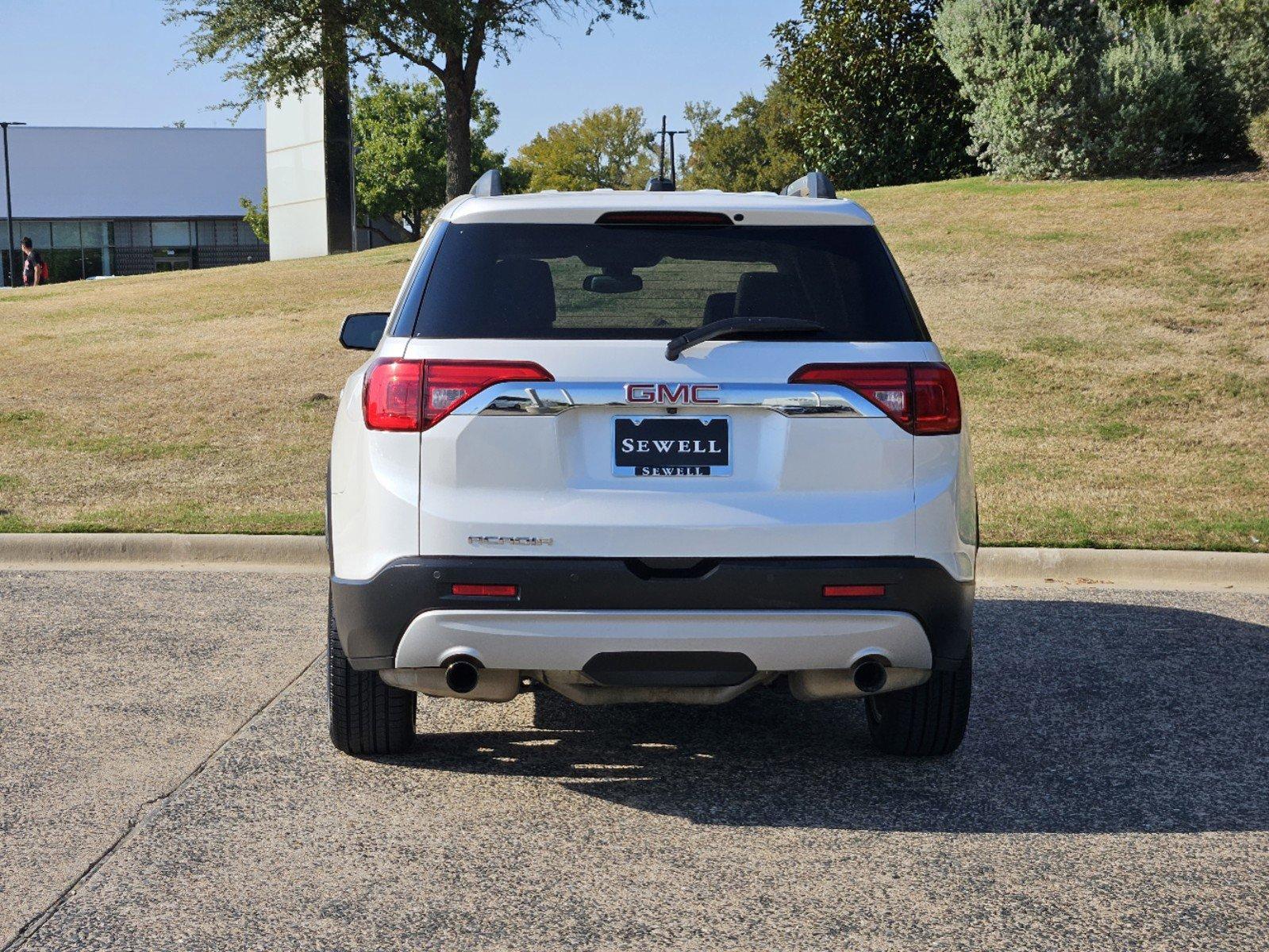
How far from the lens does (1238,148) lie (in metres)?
24.7

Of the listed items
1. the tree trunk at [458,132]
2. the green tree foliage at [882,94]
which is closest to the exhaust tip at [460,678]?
the tree trunk at [458,132]

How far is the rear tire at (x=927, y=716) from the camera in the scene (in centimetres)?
494

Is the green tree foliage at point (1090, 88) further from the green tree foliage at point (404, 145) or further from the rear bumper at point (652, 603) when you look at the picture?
the green tree foliage at point (404, 145)

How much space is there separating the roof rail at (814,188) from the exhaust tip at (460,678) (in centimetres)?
189

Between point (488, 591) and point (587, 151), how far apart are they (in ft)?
264

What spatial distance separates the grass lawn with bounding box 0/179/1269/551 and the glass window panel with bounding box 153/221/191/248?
50.5 meters

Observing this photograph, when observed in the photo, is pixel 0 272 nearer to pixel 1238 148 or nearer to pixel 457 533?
pixel 1238 148

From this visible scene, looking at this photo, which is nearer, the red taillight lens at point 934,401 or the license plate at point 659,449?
the license plate at point 659,449

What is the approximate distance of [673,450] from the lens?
169 inches

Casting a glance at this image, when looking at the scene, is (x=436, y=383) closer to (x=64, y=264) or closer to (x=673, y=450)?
→ (x=673, y=450)

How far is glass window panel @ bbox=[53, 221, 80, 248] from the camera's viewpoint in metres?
73.6

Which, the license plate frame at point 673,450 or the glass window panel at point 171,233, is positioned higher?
the glass window panel at point 171,233

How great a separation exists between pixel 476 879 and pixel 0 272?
74.3m

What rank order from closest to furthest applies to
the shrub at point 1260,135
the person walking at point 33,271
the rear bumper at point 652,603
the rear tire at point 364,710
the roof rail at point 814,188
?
the rear bumper at point 652,603
the rear tire at point 364,710
the roof rail at point 814,188
the shrub at point 1260,135
the person walking at point 33,271
